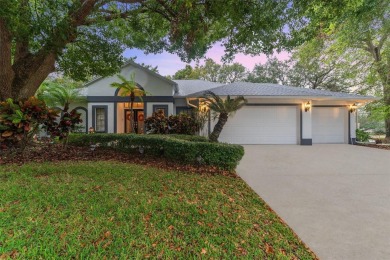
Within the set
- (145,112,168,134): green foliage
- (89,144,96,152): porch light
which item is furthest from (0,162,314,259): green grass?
(145,112,168,134): green foliage

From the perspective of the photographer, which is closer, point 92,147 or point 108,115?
point 92,147

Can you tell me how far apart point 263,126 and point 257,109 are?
3.79 ft

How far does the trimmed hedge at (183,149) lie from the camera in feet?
18.5

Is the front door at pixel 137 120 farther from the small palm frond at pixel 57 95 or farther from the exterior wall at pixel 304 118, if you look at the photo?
the exterior wall at pixel 304 118

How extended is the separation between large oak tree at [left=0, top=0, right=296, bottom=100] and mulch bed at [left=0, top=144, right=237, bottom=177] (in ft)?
6.08

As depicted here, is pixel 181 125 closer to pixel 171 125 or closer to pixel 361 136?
pixel 171 125

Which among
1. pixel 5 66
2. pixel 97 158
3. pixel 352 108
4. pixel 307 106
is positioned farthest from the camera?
pixel 352 108

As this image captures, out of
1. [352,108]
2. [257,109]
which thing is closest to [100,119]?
[257,109]

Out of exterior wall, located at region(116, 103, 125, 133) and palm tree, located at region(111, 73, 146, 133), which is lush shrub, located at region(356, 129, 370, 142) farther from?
exterior wall, located at region(116, 103, 125, 133)

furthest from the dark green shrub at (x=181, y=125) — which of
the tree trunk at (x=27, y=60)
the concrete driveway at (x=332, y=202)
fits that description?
the tree trunk at (x=27, y=60)

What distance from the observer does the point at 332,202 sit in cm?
387

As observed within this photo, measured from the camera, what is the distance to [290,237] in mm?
2727

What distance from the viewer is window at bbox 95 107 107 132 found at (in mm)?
14602

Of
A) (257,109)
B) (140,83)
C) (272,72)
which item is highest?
(272,72)
